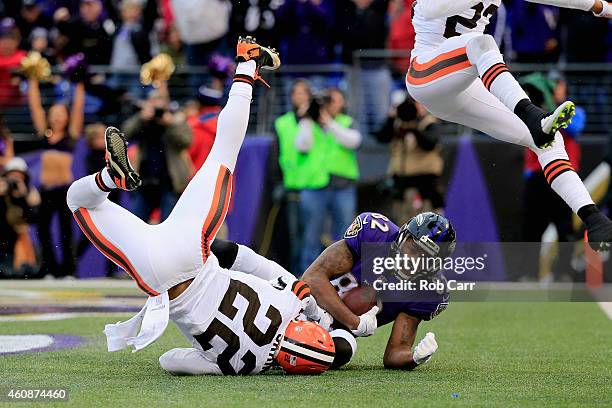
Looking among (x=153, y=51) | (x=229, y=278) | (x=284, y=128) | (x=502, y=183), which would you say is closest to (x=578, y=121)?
(x=502, y=183)

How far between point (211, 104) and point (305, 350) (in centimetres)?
579

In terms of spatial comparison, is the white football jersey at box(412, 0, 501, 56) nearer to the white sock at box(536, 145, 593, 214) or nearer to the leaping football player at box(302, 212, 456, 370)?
the white sock at box(536, 145, 593, 214)

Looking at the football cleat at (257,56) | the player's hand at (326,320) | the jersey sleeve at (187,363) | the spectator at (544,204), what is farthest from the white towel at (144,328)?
the spectator at (544,204)

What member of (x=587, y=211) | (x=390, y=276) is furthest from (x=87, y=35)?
(x=587, y=211)

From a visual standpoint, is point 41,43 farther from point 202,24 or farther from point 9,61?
point 202,24

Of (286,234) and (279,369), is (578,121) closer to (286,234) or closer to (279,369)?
(286,234)

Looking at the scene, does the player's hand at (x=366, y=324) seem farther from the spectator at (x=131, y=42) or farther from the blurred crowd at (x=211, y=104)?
the spectator at (x=131, y=42)

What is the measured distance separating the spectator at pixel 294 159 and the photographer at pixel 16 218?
8.73 feet

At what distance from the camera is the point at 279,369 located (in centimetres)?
707

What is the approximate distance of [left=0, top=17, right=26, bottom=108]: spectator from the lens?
13844 millimetres

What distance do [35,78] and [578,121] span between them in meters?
5.84

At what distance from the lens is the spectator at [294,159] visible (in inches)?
476

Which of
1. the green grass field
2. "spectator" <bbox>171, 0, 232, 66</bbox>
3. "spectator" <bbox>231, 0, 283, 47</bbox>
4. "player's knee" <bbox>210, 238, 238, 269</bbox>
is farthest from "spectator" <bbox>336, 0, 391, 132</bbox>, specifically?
"player's knee" <bbox>210, 238, 238, 269</bbox>

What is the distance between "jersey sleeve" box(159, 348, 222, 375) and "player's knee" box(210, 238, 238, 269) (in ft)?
2.75
